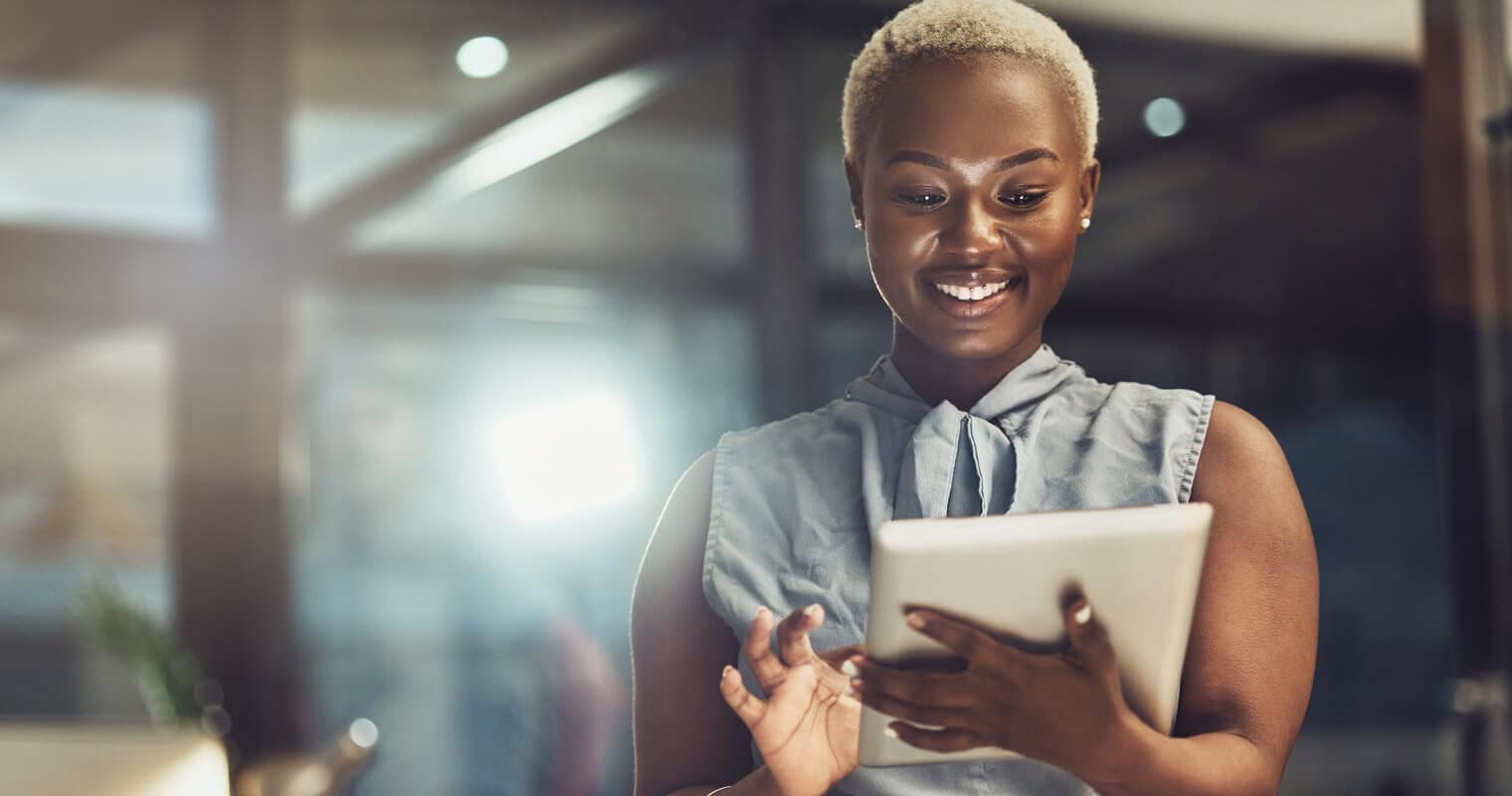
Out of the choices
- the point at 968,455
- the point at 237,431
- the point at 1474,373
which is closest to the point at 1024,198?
the point at 968,455

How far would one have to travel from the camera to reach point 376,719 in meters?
3.43

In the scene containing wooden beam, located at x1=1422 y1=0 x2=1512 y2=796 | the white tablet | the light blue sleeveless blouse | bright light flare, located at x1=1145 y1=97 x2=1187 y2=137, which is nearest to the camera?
the white tablet

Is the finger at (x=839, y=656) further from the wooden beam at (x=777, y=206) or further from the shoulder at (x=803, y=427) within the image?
the wooden beam at (x=777, y=206)

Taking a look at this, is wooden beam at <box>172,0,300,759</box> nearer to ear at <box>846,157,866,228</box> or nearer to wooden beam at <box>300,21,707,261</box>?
wooden beam at <box>300,21,707,261</box>

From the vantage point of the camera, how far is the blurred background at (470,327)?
8.72 ft

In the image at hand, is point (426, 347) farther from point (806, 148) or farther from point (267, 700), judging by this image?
point (806, 148)

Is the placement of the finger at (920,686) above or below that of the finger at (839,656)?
below

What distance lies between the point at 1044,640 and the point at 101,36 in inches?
157

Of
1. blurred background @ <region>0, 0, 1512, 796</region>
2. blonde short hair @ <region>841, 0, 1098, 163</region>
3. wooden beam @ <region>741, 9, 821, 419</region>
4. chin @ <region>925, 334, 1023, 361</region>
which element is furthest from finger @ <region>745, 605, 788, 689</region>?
blurred background @ <region>0, 0, 1512, 796</region>

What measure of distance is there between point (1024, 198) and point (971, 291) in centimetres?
7

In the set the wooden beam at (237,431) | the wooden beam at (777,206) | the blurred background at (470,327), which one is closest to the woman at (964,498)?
the wooden beam at (777,206)

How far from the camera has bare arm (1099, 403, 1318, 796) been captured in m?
0.80

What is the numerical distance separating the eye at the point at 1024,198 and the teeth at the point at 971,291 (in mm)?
51

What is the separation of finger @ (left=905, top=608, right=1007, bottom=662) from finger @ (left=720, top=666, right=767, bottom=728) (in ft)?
0.39
